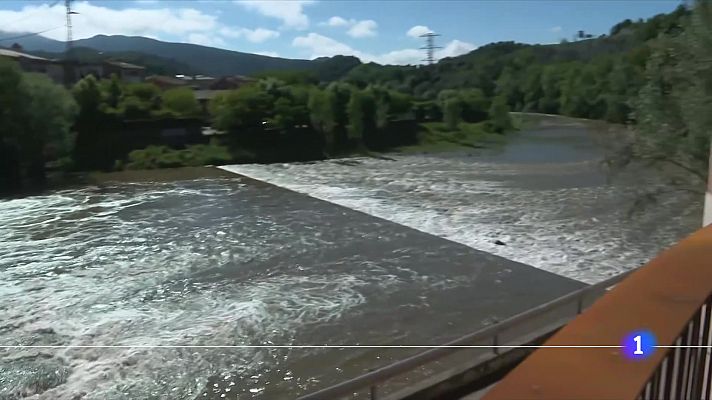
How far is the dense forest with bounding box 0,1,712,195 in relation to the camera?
8.19 meters

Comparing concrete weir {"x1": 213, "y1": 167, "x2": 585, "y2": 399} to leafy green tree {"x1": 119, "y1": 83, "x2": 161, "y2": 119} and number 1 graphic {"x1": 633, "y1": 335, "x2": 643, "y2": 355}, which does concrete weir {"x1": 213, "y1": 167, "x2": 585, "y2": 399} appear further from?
leafy green tree {"x1": 119, "y1": 83, "x2": 161, "y2": 119}

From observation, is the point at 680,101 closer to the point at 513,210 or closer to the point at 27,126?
the point at 513,210

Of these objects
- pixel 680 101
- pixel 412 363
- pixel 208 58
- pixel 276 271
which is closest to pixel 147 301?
pixel 276 271

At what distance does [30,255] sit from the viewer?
9.16 meters

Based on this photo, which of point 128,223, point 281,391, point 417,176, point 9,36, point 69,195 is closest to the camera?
point 281,391

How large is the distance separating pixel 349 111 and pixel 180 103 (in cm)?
746

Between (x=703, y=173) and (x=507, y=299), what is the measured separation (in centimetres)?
325

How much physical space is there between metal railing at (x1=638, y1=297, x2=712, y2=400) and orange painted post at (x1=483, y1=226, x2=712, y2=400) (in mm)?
12

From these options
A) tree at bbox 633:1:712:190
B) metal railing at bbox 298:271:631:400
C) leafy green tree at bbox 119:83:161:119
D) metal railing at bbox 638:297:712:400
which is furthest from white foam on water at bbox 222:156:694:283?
leafy green tree at bbox 119:83:161:119

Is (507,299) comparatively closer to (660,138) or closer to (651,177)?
(660,138)

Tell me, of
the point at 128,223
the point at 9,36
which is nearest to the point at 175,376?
the point at 128,223

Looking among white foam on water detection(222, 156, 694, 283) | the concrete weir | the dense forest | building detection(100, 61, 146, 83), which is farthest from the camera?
building detection(100, 61, 146, 83)

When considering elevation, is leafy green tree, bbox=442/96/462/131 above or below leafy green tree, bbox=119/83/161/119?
below

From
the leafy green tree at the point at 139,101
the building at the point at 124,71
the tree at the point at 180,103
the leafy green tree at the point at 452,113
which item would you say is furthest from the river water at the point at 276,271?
the building at the point at 124,71
